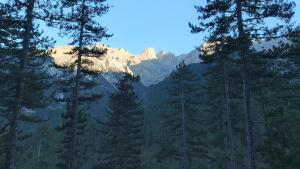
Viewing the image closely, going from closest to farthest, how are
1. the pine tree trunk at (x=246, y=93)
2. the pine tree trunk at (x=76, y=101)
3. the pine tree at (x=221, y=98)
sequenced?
the pine tree trunk at (x=246, y=93) < the pine tree trunk at (x=76, y=101) < the pine tree at (x=221, y=98)

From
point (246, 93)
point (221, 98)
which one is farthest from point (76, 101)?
point (221, 98)

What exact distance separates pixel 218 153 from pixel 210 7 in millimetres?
32442

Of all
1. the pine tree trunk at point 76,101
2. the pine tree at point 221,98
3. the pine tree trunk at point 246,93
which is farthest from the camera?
the pine tree at point 221,98

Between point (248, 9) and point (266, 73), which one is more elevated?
point (248, 9)

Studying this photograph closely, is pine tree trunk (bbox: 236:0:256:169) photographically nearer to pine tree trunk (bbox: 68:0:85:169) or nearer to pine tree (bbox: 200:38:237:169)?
pine tree trunk (bbox: 68:0:85:169)

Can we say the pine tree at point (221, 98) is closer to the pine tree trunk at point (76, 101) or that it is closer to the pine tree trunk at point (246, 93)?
the pine tree trunk at point (246, 93)

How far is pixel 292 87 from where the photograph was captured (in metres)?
39.8

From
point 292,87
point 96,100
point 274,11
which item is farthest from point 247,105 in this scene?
point 292,87

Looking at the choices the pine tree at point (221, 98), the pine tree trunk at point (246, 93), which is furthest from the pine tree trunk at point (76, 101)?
the pine tree at point (221, 98)

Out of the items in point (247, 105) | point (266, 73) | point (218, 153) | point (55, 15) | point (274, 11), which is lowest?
point (218, 153)

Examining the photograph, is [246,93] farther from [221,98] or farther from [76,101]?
[221,98]

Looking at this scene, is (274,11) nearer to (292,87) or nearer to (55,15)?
(55,15)

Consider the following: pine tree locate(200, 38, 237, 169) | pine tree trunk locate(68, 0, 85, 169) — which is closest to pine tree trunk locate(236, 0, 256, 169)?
pine tree trunk locate(68, 0, 85, 169)

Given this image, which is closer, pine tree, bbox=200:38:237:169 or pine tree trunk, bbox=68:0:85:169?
pine tree trunk, bbox=68:0:85:169
